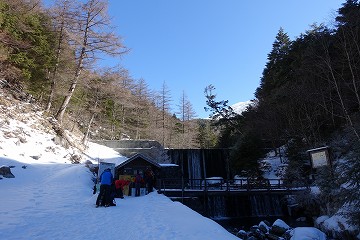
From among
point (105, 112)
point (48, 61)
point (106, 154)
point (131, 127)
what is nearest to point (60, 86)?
point (48, 61)

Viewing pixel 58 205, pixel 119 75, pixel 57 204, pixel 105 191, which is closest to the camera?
pixel 58 205

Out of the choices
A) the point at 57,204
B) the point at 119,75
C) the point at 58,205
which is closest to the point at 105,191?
the point at 58,205

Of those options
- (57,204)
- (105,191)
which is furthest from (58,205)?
(105,191)

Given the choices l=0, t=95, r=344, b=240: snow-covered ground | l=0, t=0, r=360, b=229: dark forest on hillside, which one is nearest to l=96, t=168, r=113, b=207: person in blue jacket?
l=0, t=95, r=344, b=240: snow-covered ground

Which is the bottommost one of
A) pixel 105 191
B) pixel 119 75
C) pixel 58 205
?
pixel 58 205

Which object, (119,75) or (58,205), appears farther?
→ (119,75)

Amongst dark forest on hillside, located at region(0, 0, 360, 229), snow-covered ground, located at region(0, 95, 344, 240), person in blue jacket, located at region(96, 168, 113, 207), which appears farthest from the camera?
dark forest on hillside, located at region(0, 0, 360, 229)

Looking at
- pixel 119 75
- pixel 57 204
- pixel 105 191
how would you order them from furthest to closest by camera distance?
1. pixel 119 75
2. pixel 105 191
3. pixel 57 204

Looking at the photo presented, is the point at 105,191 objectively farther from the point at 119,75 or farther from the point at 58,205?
the point at 119,75

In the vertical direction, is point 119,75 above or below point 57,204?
above

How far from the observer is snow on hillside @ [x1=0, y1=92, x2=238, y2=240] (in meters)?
7.23

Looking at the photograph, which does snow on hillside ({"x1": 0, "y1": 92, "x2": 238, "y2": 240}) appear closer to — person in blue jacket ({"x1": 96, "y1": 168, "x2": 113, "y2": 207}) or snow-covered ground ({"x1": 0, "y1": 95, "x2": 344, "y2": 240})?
snow-covered ground ({"x1": 0, "y1": 95, "x2": 344, "y2": 240})

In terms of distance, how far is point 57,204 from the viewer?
1193 centimetres

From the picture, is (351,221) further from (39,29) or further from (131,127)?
(131,127)
